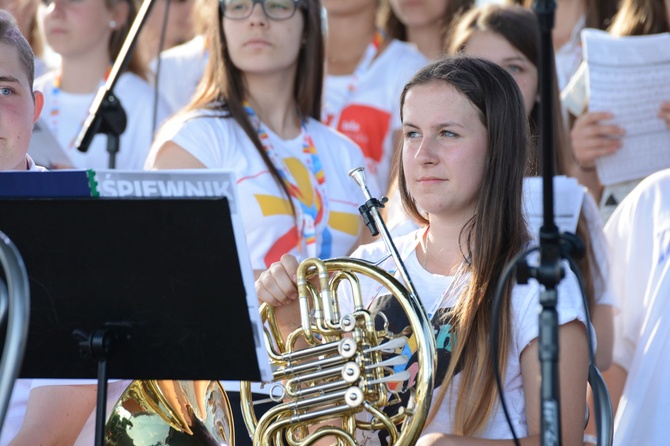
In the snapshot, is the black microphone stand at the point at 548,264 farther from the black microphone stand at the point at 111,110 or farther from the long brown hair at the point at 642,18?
the long brown hair at the point at 642,18

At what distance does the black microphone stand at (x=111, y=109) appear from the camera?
3.81m

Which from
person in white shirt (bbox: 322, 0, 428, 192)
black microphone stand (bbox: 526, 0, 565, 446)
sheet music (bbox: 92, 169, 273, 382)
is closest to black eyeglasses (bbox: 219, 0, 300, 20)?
person in white shirt (bbox: 322, 0, 428, 192)

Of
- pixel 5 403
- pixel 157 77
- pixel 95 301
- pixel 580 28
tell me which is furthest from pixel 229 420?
pixel 580 28

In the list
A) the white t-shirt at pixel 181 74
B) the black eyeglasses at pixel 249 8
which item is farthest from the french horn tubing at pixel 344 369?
the white t-shirt at pixel 181 74

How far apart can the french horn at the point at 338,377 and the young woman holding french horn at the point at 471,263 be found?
101 millimetres

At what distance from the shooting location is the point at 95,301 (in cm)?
233

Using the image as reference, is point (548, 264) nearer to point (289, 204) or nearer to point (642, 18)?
point (289, 204)

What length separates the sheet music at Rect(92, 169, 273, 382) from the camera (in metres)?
2.17

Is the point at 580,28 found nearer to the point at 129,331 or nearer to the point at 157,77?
the point at 157,77

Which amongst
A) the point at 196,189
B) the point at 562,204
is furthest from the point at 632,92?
the point at 196,189

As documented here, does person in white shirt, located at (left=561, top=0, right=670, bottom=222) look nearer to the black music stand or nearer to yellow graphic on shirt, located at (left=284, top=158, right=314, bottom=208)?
yellow graphic on shirt, located at (left=284, top=158, right=314, bottom=208)

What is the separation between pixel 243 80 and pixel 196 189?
6.69 ft

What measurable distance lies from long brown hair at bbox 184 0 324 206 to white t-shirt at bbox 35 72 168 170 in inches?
38.6

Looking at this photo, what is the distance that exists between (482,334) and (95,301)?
992 millimetres
